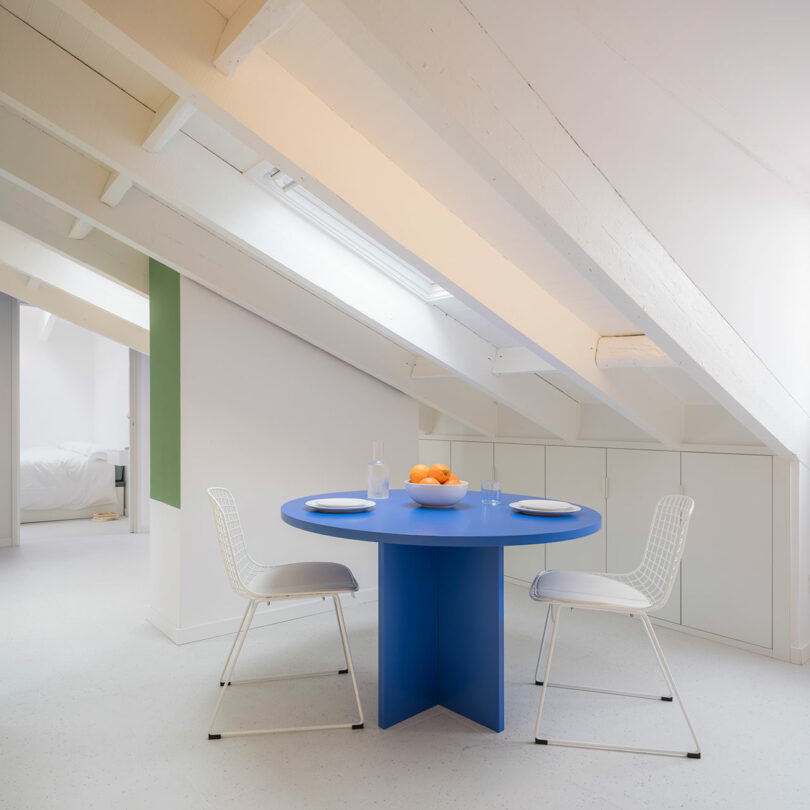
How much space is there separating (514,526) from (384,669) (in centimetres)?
73

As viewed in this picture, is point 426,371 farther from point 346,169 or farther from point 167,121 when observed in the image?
point 167,121

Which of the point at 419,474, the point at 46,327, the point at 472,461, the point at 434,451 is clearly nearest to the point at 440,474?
the point at 419,474

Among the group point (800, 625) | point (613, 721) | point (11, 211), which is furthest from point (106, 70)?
point (800, 625)

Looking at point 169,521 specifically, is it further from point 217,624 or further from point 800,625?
point 800,625

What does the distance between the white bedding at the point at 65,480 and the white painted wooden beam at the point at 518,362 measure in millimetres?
5327

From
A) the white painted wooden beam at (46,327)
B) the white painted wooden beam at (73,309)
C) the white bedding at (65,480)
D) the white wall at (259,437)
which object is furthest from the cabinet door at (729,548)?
the white painted wooden beam at (46,327)

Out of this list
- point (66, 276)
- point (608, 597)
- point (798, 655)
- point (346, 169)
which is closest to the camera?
point (346, 169)

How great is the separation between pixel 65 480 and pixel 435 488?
5908mm

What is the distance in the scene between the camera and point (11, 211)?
350 cm

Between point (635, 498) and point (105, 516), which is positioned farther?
point (105, 516)

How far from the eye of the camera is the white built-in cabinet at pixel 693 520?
10.2ft

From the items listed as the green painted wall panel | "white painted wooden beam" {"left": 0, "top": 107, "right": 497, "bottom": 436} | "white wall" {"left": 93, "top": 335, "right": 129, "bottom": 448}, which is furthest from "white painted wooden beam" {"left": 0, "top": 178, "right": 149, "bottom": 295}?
"white wall" {"left": 93, "top": 335, "right": 129, "bottom": 448}

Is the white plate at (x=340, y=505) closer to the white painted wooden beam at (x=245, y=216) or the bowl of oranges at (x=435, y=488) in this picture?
the bowl of oranges at (x=435, y=488)

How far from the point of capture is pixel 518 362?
337cm
